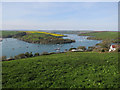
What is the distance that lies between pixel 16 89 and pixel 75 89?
12.8 ft

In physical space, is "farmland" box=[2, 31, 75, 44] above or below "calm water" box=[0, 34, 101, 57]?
above

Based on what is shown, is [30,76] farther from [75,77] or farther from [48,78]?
[75,77]

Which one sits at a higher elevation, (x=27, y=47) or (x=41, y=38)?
(x=41, y=38)

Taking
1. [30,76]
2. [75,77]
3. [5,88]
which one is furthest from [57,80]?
[5,88]

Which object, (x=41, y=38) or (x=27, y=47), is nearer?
(x=27, y=47)

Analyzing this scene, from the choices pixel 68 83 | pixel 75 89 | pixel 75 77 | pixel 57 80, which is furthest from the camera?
pixel 75 77

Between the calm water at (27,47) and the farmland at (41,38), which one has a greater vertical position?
the farmland at (41,38)

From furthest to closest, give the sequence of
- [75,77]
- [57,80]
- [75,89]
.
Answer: [75,77], [57,80], [75,89]

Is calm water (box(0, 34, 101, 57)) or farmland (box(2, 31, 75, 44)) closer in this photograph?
calm water (box(0, 34, 101, 57))

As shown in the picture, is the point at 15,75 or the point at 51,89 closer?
the point at 51,89

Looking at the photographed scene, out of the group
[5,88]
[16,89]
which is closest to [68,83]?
[16,89]

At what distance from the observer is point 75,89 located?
6.18 metres

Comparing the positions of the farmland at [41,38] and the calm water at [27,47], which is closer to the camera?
the calm water at [27,47]

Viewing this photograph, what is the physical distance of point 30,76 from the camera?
8117 millimetres
